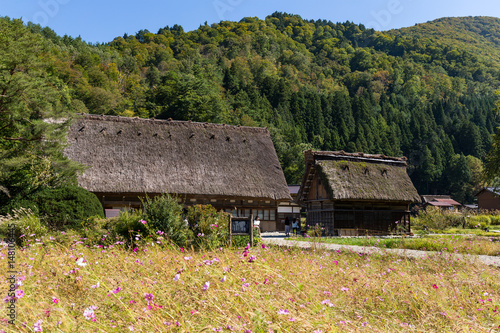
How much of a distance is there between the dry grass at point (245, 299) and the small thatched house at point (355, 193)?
65.1 feet

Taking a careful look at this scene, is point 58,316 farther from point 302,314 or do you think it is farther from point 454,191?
point 454,191

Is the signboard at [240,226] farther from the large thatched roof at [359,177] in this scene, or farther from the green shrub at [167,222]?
the large thatched roof at [359,177]

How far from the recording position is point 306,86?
365 ft

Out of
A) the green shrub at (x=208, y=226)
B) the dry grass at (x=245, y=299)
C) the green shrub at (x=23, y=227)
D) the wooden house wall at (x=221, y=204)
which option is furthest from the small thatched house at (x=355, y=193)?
the dry grass at (x=245, y=299)

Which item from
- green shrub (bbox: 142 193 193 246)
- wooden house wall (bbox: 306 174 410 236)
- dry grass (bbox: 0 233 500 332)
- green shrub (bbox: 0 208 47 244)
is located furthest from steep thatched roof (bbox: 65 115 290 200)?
dry grass (bbox: 0 233 500 332)

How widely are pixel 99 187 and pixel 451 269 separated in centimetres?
1918

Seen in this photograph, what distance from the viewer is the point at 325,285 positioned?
6316 millimetres

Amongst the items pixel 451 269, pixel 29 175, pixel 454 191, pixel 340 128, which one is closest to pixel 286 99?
pixel 340 128

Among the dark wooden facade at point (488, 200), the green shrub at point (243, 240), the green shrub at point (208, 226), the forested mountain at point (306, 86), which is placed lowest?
the dark wooden facade at point (488, 200)

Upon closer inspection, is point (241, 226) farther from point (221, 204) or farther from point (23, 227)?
point (221, 204)

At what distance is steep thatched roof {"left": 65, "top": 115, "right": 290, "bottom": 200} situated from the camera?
81.8ft

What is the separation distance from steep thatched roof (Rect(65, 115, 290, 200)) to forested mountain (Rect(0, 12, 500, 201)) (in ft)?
36.6

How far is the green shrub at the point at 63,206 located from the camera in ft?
48.3

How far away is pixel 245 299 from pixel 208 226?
7845 mm
